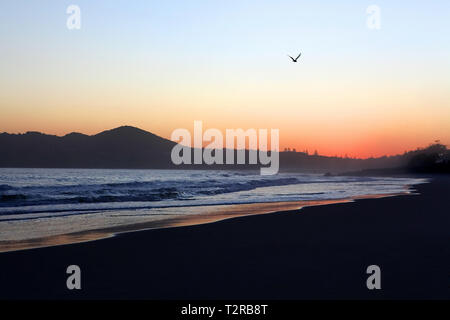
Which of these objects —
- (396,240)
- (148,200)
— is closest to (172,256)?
(396,240)

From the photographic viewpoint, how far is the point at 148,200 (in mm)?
26906

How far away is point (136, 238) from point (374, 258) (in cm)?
561

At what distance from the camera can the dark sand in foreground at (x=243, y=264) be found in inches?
260

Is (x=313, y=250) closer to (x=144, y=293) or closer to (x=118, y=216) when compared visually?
(x=144, y=293)

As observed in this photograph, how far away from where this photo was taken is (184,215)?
1816 cm

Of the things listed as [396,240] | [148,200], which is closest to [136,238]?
[396,240]

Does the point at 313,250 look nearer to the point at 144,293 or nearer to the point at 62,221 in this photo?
the point at 144,293

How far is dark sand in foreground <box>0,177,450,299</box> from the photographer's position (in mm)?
6609

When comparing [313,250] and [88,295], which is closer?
[88,295]

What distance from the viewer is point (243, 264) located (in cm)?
836

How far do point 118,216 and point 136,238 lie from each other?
6.32 metres
